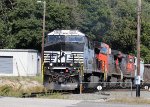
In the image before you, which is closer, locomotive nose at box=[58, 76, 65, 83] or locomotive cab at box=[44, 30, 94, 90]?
locomotive nose at box=[58, 76, 65, 83]

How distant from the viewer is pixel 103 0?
253 feet

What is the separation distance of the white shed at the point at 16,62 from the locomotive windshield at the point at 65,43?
33.4 metres

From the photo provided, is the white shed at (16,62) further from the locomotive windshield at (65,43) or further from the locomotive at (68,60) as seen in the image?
the locomotive windshield at (65,43)

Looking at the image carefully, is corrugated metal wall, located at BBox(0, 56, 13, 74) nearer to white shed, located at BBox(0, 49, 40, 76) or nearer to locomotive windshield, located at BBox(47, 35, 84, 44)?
white shed, located at BBox(0, 49, 40, 76)

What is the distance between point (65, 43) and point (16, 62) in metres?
35.8

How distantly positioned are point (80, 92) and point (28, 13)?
3988cm

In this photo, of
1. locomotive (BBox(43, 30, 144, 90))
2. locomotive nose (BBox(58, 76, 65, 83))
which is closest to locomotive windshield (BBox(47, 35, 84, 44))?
locomotive (BBox(43, 30, 144, 90))

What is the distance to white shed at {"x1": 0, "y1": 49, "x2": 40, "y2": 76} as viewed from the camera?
63.2 m

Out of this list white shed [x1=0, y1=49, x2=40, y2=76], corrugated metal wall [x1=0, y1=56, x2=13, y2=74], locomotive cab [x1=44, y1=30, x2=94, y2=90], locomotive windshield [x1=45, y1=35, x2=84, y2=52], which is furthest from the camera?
corrugated metal wall [x1=0, y1=56, x2=13, y2=74]

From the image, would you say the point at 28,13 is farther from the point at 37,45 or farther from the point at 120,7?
the point at 120,7

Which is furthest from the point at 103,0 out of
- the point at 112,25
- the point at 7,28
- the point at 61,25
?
the point at 7,28

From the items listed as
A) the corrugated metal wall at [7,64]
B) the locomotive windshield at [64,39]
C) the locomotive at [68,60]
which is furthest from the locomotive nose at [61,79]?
the corrugated metal wall at [7,64]

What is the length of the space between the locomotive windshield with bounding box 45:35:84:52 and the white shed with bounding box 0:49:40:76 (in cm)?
3339

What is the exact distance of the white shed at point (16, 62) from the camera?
63188mm
